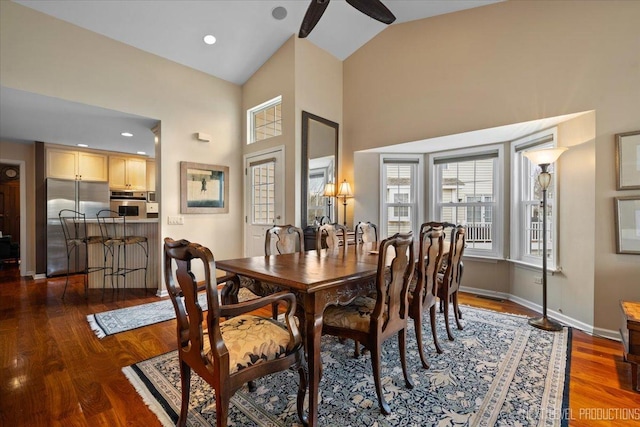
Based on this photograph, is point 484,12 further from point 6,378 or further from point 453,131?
point 6,378

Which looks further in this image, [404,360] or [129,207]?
[129,207]

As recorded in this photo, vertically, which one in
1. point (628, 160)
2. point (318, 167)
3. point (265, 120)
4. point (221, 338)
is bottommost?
point (221, 338)

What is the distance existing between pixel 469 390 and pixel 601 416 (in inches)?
27.3

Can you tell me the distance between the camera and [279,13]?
3764 mm

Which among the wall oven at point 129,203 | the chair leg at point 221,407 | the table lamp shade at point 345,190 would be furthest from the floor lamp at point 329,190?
the wall oven at point 129,203

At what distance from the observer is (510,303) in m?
3.87

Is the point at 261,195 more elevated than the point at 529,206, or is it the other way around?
the point at 261,195

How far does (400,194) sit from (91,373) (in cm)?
430

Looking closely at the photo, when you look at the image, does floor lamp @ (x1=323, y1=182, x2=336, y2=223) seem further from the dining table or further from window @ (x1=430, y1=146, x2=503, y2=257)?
the dining table

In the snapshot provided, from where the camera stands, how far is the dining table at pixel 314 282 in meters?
1.54

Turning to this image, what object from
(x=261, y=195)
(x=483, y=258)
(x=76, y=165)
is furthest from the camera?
(x=76, y=165)

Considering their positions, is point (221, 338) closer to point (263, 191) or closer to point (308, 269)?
point (308, 269)

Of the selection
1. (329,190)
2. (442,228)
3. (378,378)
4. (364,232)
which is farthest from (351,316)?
(329,190)

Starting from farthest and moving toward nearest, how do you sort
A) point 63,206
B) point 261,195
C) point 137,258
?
point 63,206
point 261,195
point 137,258
